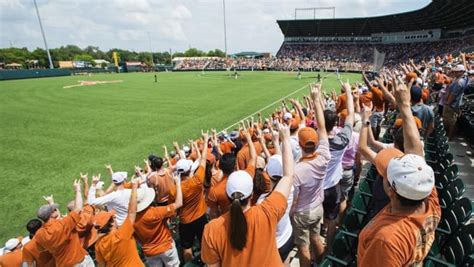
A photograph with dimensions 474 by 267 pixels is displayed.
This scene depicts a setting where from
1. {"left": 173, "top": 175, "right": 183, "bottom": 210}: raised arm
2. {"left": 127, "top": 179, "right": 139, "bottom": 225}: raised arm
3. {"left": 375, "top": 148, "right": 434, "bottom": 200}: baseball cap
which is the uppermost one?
{"left": 375, "top": 148, "right": 434, "bottom": 200}: baseball cap

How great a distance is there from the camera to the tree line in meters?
113

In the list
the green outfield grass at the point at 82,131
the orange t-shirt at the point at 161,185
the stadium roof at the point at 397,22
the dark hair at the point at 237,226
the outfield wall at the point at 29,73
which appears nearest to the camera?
the dark hair at the point at 237,226

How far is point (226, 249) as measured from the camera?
217 cm

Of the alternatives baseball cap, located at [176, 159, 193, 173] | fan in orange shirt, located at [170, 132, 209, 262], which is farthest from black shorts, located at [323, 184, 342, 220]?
baseball cap, located at [176, 159, 193, 173]

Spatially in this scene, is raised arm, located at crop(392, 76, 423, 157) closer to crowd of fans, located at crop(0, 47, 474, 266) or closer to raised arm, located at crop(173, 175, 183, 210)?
crowd of fans, located at crop(0, 47, 474, 266)

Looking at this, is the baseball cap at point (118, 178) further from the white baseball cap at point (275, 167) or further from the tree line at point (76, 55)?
the tree line at point (76, 55)

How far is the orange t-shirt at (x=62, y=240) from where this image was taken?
342cm

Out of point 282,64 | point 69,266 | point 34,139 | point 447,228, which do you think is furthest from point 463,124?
point 282,64

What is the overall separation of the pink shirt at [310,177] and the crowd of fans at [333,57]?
145 ft

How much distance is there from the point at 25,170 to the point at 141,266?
28.1 feet

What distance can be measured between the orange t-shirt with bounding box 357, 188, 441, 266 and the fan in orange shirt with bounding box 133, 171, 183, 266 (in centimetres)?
236

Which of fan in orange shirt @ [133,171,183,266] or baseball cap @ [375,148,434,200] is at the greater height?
baseball cap @ [375,148,434,200]

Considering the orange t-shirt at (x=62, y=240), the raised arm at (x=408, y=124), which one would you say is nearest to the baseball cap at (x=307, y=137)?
the raised arm at (x=408, y=124)

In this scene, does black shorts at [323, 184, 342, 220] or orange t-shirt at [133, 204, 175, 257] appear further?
black shorts at [323, 184, 342, 220]
